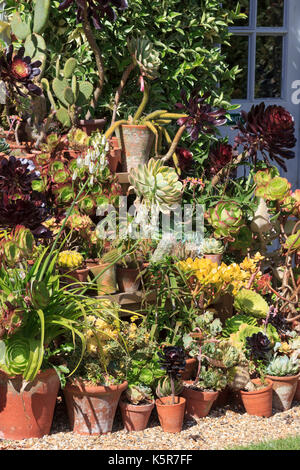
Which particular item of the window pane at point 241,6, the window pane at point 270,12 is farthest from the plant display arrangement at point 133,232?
the window pane at point 270,12

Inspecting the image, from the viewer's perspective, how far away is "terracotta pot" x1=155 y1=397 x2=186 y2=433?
10.00ft

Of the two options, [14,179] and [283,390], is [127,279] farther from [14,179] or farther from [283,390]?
[283,390]

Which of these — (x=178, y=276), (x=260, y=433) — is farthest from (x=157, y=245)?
(x=260, y=433)

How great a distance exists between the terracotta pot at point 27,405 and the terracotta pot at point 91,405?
10 cm

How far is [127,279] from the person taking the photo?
138 inches

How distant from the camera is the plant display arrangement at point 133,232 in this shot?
2941 mm

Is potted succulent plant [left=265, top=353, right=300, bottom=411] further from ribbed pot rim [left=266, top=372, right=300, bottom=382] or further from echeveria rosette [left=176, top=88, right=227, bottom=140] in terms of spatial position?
echeveria rosette [left=176, top=88, right=227, bottom=140]

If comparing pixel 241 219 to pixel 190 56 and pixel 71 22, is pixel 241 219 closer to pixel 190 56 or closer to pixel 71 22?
pixel 190 56

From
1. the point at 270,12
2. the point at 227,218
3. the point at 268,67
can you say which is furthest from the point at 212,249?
the point at 270,12

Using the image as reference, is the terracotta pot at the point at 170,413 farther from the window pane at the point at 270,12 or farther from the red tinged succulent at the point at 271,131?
the window pane at the point at 270,12

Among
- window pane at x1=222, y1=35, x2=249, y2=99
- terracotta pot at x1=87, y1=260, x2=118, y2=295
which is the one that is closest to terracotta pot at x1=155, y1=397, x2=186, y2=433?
terracotta pot at x1=87, y1=260, x2=118, y2=295

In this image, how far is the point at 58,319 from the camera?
2.91 meters

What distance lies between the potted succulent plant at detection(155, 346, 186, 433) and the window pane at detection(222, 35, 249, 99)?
2.60 meters
